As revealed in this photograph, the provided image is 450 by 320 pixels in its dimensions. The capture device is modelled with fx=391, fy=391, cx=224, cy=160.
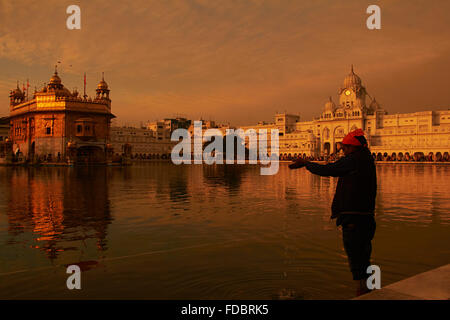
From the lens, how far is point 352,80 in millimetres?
117312

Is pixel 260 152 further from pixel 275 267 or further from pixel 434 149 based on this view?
pixel 275 267

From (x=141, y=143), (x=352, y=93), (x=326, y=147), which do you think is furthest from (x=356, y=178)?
(x=141, y=143)

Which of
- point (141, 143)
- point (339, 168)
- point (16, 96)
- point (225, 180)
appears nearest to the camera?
point (339, 168)

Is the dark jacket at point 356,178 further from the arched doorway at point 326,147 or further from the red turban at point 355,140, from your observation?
the arched doorway at point 326,147

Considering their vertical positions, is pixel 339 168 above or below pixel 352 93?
below

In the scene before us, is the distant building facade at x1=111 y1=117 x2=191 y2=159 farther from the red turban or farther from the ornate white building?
the red turban

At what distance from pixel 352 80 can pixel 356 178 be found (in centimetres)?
12066

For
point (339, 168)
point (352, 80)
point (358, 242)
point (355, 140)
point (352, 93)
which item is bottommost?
point (358, 242)

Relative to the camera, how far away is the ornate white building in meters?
92.0

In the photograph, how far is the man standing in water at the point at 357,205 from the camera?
192 inches

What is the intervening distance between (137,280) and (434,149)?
97226 millimetres

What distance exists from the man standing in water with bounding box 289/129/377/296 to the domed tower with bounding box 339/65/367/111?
114929 millimetres

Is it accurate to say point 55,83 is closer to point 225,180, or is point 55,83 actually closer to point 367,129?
point 225,180

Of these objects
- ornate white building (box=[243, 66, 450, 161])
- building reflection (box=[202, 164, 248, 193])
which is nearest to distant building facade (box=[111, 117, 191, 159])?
ornate white building (box=[243, 66, 450, 161])
